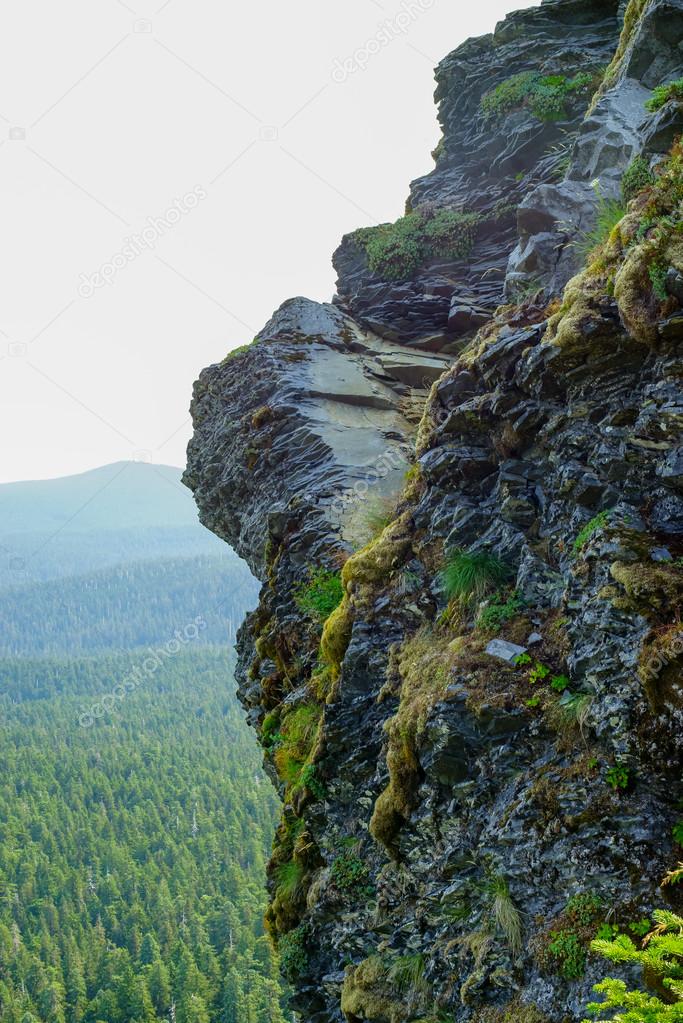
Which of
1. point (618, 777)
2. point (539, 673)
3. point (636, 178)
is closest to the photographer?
point (618, 777)

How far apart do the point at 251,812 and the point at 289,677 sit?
115 m

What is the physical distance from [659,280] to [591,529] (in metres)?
2.36

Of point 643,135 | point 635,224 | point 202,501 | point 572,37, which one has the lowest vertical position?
point 202,501

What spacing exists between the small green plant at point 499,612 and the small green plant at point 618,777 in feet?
6.54

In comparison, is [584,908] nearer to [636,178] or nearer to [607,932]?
[607,932]

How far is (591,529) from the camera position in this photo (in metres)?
6.90

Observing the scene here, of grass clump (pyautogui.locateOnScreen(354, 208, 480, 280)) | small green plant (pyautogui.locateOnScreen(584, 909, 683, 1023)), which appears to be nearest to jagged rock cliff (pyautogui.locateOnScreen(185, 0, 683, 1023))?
small green plant (pyautogui.locateOnScreen(584, 909, 683, 1023))

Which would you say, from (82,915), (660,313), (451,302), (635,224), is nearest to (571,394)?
(660,313)

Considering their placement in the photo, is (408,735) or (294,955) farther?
(294,955)

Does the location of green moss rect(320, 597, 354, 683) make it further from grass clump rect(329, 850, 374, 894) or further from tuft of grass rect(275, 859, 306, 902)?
tuft of grass rect(275, 859, 306, 902)

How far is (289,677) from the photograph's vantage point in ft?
39.8

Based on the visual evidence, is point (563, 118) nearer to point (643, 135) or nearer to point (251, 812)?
point (643, 135)

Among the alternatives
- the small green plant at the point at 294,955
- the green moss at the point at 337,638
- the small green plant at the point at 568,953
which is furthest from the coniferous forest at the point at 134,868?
the small green plant at the point at 568,953

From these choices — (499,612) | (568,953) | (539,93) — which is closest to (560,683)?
(499,612)
